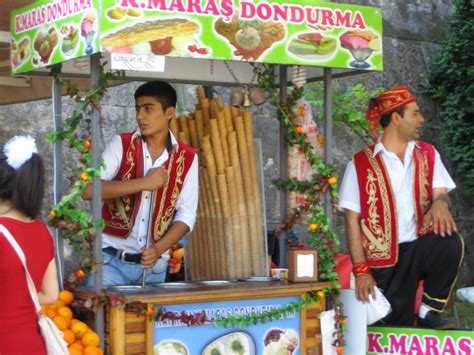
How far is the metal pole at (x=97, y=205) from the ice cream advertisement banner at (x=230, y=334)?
277 millimetres

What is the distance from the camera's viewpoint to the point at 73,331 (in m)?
4.21

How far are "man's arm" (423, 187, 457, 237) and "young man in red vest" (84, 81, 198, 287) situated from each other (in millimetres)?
1368

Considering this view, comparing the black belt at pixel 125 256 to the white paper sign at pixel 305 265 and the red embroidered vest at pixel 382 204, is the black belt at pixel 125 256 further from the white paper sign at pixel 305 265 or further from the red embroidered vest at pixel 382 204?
the red embroidered vest at pixel 382 204

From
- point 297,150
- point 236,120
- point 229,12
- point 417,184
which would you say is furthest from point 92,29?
point 417,184

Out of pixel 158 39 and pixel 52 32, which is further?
pixel 52 32

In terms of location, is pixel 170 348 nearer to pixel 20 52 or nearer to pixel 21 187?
pixel 21 187

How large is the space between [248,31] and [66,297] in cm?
161

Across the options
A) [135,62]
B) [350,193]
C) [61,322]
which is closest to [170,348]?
[61,322]

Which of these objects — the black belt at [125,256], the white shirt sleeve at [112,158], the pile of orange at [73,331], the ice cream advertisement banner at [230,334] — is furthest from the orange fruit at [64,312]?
the white shirt sleeve at [112,158]

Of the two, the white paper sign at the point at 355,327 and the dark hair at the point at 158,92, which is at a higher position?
the dark hair at the point at 158,92

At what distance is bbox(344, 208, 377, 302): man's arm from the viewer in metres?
5.09

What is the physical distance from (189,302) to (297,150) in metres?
1.35

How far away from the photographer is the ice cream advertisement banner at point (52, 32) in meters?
4.07

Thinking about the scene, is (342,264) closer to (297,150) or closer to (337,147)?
(297,150)
